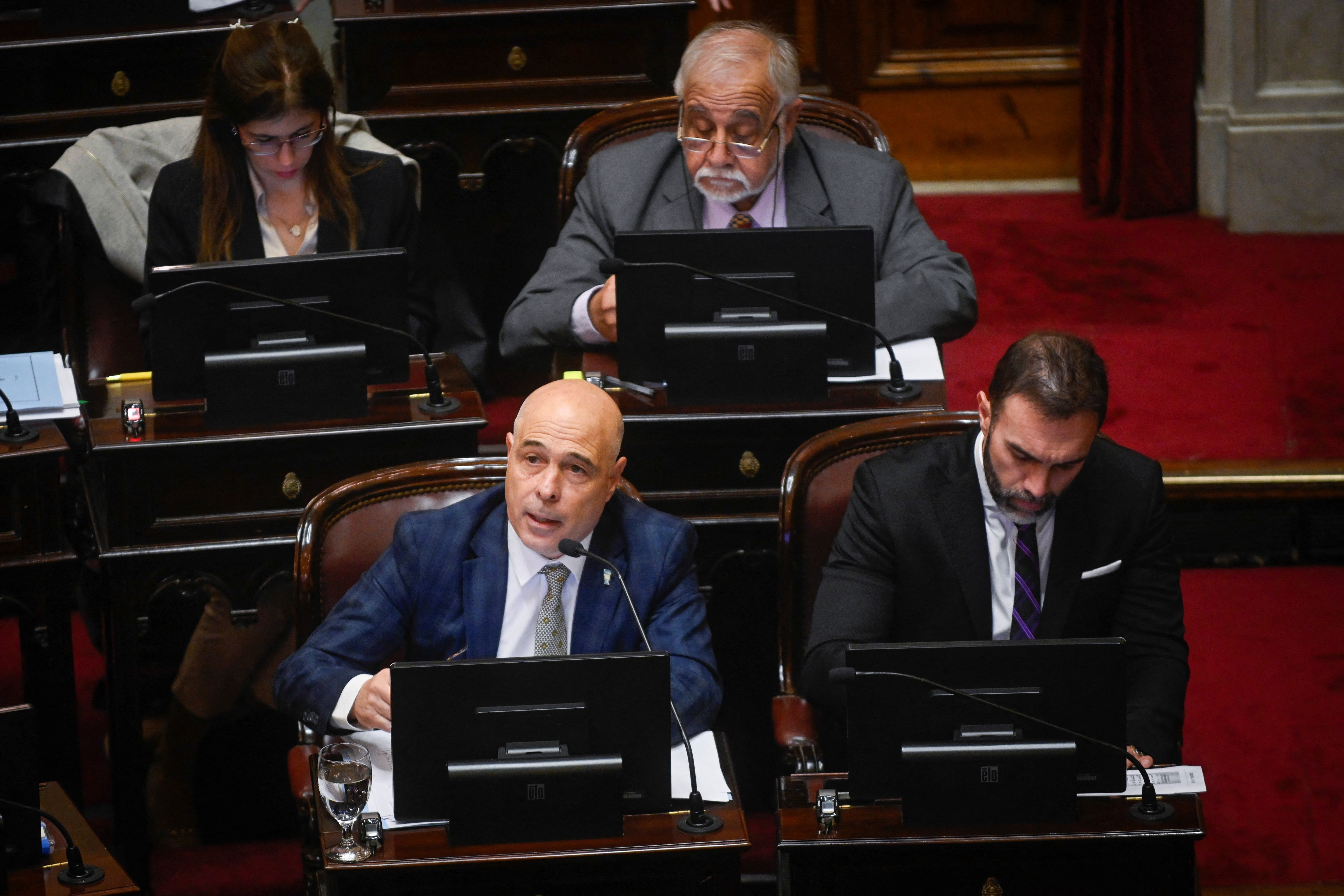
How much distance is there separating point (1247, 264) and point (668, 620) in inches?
104

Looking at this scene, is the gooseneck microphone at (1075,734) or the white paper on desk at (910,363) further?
the white paper on desk at (910,363)

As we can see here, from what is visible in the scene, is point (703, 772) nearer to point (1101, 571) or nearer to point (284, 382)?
point (1101, 571)

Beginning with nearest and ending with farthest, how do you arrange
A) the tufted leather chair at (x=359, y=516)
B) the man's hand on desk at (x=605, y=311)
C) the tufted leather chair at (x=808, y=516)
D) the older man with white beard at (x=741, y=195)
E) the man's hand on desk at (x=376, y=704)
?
the man's hand on desk at (x=376, y=704)
the tufted leather chair at (x=359, y=516)
the tufted leather chair at (x=808, y=516)
the man's hand on desk at (x=605, y=311)
the older man with white beard at (x=741, y=195)

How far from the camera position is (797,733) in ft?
7.99

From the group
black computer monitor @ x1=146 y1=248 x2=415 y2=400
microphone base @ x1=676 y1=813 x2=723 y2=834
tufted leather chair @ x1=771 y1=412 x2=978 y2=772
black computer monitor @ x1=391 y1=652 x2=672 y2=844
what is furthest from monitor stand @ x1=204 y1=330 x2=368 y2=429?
microphone base @ x1=676 y1=813 x2=723 y2=834

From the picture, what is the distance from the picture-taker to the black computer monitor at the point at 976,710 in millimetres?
1996

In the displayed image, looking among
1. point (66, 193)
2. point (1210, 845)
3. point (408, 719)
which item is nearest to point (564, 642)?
point (408, 719)

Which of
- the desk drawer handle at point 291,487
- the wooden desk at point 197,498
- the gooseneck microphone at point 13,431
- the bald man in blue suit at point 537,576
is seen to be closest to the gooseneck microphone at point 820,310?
the bald man in blue suit at point 537,576

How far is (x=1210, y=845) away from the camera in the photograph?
3.02 metres

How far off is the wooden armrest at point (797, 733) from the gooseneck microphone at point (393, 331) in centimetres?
75

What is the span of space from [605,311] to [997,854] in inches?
49.6

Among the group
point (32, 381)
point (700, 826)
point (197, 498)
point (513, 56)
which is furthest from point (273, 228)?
point (700, 826)

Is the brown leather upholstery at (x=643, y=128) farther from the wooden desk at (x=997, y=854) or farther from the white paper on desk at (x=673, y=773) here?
the wooden desk at (x=997, y=854)

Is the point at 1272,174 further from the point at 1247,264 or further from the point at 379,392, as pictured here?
Result: the point at 379,392
